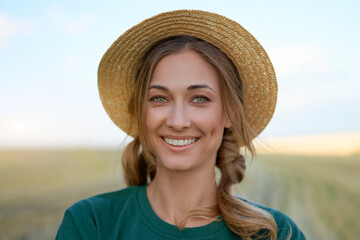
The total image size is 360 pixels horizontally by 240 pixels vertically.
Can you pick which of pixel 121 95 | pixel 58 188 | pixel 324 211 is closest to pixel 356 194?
pixel 324 211

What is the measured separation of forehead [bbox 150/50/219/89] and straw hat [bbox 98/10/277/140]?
20 cm

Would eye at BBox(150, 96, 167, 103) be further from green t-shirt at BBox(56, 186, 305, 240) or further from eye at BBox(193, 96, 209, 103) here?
green t-shirt at BBox(56, 186, 305, 240)

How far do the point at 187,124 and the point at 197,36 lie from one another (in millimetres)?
603

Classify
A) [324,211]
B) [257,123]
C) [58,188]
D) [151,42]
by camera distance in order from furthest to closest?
1. [324,211]
2. [58,188]
3. [257,123]
4. [151,42]

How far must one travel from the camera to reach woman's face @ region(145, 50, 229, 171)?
2.10 m

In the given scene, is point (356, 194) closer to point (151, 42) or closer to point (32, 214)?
point (32, 214)

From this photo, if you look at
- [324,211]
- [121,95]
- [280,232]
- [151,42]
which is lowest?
[324,211]

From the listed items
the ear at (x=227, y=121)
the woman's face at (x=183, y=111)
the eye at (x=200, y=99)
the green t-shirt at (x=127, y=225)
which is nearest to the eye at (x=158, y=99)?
the woman's face at (x=183, y=111)

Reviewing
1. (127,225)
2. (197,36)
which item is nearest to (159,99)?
(197,36)

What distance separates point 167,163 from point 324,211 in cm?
691

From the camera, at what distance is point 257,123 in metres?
2.66

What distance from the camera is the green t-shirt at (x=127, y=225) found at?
2.12 meters

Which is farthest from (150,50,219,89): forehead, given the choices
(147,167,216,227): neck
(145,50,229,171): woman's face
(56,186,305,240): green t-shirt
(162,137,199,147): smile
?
(56,186,305,240): green t-shirt

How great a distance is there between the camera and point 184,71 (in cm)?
214
